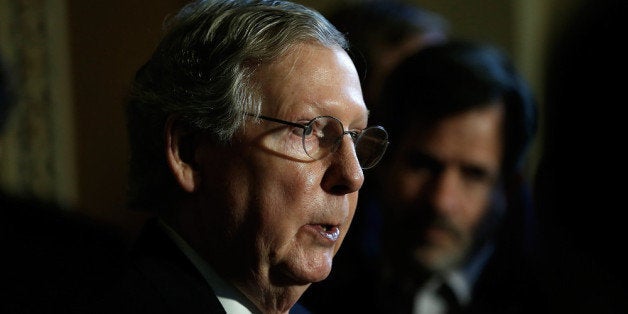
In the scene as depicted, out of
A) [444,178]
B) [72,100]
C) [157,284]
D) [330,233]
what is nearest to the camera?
[157,284]

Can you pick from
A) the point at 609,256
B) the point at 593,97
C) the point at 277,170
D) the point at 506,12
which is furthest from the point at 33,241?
the point at 506,12

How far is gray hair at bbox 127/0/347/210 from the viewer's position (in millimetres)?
1619

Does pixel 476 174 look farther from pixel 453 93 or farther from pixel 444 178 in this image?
pixel 453 93

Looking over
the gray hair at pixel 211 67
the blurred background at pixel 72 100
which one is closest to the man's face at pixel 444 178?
the blurred background at pixel 72 100

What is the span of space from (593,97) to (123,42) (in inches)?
62.9

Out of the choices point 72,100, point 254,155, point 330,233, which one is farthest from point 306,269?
point 72,100

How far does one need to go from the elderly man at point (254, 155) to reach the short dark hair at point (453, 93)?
110cm

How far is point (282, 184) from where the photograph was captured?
1604 millimetres

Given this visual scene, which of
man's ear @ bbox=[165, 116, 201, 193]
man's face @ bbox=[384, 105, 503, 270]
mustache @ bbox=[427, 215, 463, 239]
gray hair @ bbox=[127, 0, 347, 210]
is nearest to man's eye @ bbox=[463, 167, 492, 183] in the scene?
man's face @ bbox=[384, 105, 503, 270]

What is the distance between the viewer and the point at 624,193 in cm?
188

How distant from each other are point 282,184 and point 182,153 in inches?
8.2

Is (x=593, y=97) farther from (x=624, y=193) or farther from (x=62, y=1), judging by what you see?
(x=62, y=1)

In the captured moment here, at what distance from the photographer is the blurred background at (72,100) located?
9.43 ft

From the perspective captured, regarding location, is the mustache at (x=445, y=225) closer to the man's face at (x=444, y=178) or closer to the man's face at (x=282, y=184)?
the man's face at (x=444, y=178)
